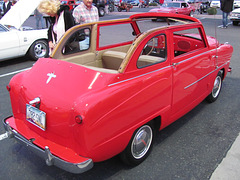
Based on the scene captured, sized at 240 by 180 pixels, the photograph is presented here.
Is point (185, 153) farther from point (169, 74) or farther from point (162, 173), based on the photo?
point (169, 74)

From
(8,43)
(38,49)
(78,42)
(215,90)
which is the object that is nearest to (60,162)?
(78,42)

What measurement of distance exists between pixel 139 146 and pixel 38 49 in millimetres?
5450

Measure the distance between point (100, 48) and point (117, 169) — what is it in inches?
75.4

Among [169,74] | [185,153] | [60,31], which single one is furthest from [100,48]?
[185,153]

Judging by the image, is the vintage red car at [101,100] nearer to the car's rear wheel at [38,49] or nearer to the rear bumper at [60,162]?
the rear bumper at [60,162]

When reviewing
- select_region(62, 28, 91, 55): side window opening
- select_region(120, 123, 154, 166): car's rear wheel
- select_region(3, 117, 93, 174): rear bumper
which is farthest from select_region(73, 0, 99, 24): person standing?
select_region(3, 117, 93, 174): rear bumper

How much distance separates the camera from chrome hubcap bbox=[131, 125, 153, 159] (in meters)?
2.61

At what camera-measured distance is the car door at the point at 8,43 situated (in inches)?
237

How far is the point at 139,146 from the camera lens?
2682mm

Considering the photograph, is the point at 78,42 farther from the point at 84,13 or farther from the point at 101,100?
the point at 101,100

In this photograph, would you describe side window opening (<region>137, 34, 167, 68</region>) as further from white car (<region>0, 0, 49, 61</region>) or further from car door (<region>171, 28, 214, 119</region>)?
white car (<region>0, 0, 49, 61</region>)

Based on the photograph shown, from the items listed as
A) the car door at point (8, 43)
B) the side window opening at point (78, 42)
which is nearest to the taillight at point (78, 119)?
the side window opening at point (78, 42)

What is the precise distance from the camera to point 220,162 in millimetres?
2730

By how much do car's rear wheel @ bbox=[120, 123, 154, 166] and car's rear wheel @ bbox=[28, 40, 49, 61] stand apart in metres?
5.30
